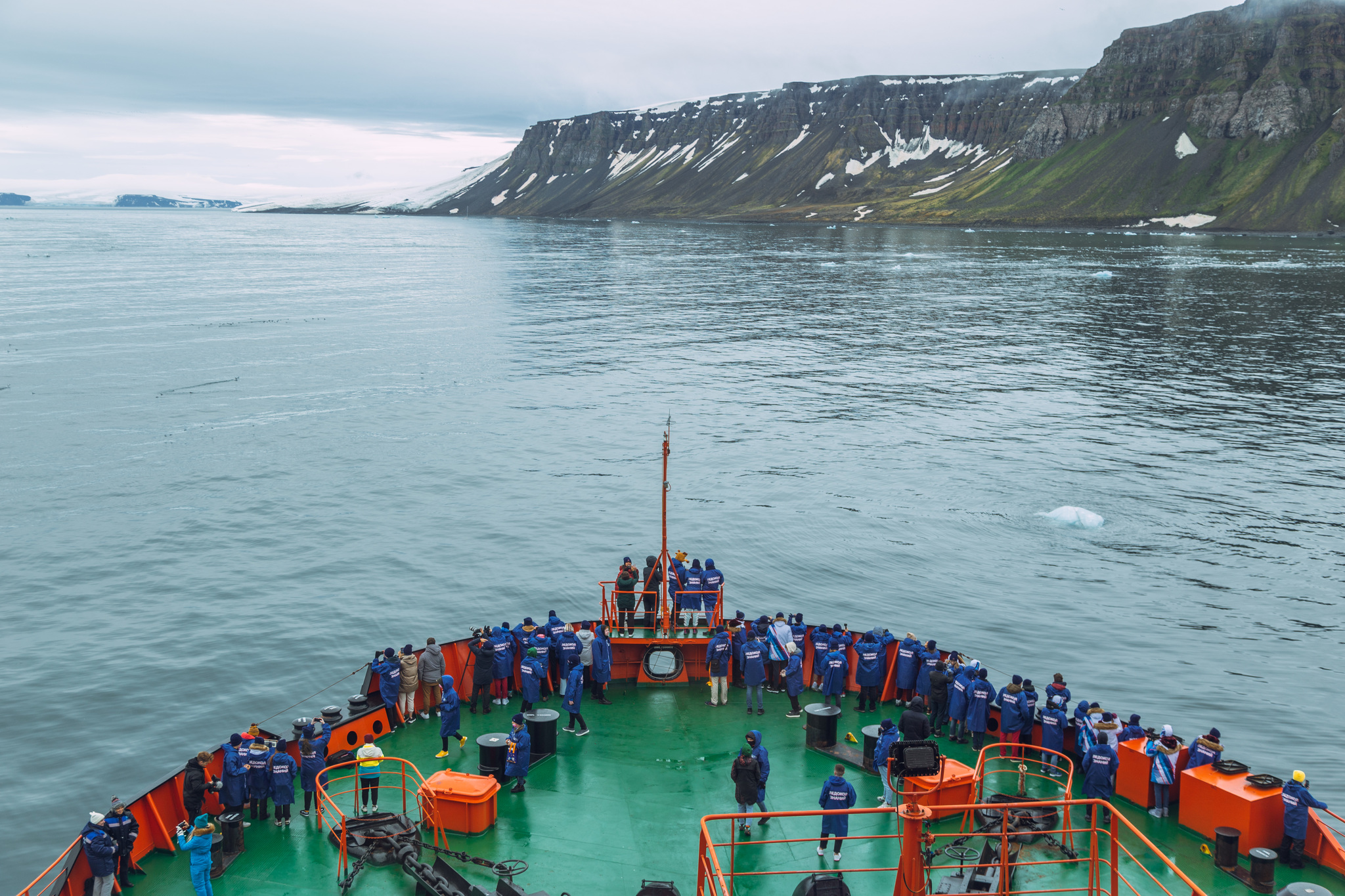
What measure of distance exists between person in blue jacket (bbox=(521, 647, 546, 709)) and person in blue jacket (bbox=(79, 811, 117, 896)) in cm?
854

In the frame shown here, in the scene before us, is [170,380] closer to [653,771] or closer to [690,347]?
[690,347]

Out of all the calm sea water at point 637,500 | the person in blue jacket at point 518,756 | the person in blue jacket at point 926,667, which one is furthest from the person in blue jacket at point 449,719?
the person in blue jacket at point 926,667

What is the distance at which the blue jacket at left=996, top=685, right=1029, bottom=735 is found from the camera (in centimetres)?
2072

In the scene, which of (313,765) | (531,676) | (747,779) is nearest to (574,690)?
(531,676)

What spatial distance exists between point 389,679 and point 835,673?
10.1 metres

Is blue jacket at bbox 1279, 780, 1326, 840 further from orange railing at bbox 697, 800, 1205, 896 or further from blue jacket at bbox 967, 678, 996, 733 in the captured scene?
blue jacket at bbox 967, 678, 996, 733

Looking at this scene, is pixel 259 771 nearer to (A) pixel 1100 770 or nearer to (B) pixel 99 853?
(B) pixel 99 853

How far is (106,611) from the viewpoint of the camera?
34.7m

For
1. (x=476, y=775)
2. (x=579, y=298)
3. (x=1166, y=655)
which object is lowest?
(x=1166, y=655)

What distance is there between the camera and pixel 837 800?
55.5 feet

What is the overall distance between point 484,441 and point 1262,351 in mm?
62516

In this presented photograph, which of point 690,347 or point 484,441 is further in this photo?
point 690,347

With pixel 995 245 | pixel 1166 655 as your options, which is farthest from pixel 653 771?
pixel 995 245

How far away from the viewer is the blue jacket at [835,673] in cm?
2244
